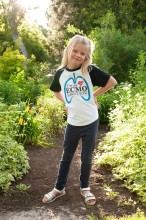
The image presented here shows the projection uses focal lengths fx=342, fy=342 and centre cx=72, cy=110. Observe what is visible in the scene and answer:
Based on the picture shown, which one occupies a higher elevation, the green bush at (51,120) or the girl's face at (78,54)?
the girl's face at (78,54)

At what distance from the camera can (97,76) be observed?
3.37 m

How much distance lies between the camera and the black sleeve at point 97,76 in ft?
11.0

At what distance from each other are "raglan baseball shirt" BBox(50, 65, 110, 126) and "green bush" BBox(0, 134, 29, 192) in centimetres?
105

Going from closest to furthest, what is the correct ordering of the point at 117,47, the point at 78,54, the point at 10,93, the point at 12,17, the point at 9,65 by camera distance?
1. the point at 78,54
2. the point at 10,93
3. the point at 9,65
4. the point at 117,47
5. the point at 12,17

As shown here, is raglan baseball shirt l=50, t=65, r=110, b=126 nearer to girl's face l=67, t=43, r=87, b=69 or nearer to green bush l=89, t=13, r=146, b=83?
girl's face l=67, t=43, r=87, b=69

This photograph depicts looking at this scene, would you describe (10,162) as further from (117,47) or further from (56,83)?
(117,47)

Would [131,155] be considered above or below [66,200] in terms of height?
above

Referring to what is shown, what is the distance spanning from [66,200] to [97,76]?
135cm

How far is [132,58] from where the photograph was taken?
12.0 meters

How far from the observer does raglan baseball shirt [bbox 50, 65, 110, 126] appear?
3.32 metres

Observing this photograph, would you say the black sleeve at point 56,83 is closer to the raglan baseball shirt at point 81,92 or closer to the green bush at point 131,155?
the raglan baseball shirt at point 81,92

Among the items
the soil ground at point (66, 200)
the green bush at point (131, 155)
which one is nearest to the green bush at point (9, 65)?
the green bush at point (131, 155)

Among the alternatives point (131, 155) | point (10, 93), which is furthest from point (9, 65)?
point (131, 155)

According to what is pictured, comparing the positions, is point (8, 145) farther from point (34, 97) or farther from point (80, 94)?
point (34, 97)
